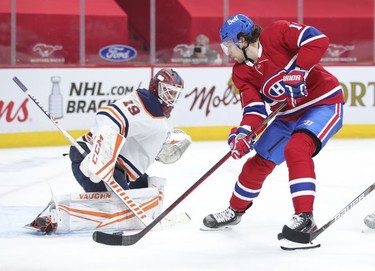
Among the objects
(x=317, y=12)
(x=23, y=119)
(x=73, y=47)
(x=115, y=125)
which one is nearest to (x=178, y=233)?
(x=115, y=125)

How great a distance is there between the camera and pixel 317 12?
340 inches

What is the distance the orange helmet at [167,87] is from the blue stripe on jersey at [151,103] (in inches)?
0.9

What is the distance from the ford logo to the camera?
25.8 ft

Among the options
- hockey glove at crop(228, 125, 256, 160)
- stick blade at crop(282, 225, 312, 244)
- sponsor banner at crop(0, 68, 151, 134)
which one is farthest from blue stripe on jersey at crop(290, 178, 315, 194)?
sponsor banner at crop(0, 68, 151, 134)

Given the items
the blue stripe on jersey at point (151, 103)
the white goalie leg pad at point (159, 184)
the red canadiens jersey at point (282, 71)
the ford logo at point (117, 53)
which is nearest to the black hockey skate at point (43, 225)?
the white goalie leg pad at point (159, 184)

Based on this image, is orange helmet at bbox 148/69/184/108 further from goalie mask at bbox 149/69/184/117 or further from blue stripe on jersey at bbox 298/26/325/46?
blue stripe on jersey at bbox 298/26/325/46

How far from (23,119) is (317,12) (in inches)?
116

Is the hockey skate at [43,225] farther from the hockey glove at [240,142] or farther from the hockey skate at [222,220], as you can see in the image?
the hockey glove at [240,142]

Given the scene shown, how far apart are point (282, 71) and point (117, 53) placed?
14.2 ft

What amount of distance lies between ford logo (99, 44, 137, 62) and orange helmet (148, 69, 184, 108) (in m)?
3.86

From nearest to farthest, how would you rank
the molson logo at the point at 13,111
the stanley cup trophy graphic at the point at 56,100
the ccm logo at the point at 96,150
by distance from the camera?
1. the ccm logo at the point at 96,150
2. the molson logo at the point at 13,111
3. the stanley cup trophy graphic at the point at 56,100

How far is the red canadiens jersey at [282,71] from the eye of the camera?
367 centimetres

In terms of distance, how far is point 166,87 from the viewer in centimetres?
399

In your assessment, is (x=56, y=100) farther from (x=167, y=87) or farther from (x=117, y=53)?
(x=167, y=87)
